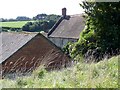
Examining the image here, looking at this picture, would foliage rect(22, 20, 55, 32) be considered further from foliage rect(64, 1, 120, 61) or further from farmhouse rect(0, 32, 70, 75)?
foliage rect(64, 1, 120, 61)

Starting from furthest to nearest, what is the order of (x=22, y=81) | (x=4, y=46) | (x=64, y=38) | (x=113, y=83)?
(x=64, y=38), (x=4, y=46), (x=22, y=81), (x=113, y=83)

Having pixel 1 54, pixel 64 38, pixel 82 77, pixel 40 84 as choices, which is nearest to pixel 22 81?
pixel 40 84

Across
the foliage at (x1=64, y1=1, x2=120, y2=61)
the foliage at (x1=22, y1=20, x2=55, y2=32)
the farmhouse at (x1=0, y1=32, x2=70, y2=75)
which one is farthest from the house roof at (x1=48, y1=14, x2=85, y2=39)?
the foliage at (x1=64, y1=1, x2=120, y2=61)

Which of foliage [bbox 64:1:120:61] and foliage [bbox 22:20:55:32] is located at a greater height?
foliage [bbox 64:1:120:61]

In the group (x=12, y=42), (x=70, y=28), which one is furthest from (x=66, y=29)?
(x=12, y=42)

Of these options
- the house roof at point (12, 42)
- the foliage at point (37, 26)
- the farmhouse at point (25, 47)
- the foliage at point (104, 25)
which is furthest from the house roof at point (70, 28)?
the foliage at point (104, 25)

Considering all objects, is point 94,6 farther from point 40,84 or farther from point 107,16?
point 40,84

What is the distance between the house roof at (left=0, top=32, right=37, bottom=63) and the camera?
72.4 ft

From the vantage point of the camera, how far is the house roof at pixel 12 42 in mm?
22062

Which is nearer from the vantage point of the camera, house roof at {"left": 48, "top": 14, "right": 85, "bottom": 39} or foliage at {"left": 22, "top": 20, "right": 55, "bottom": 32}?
house roof at {"left": 48, "top": 14, "right": 85, "bottom": 39}

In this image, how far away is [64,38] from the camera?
1420 inches

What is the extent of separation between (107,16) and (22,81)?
1129 cm

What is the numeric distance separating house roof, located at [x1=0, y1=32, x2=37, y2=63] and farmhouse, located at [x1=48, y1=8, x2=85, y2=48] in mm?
10369

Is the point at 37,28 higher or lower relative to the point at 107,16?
lower
